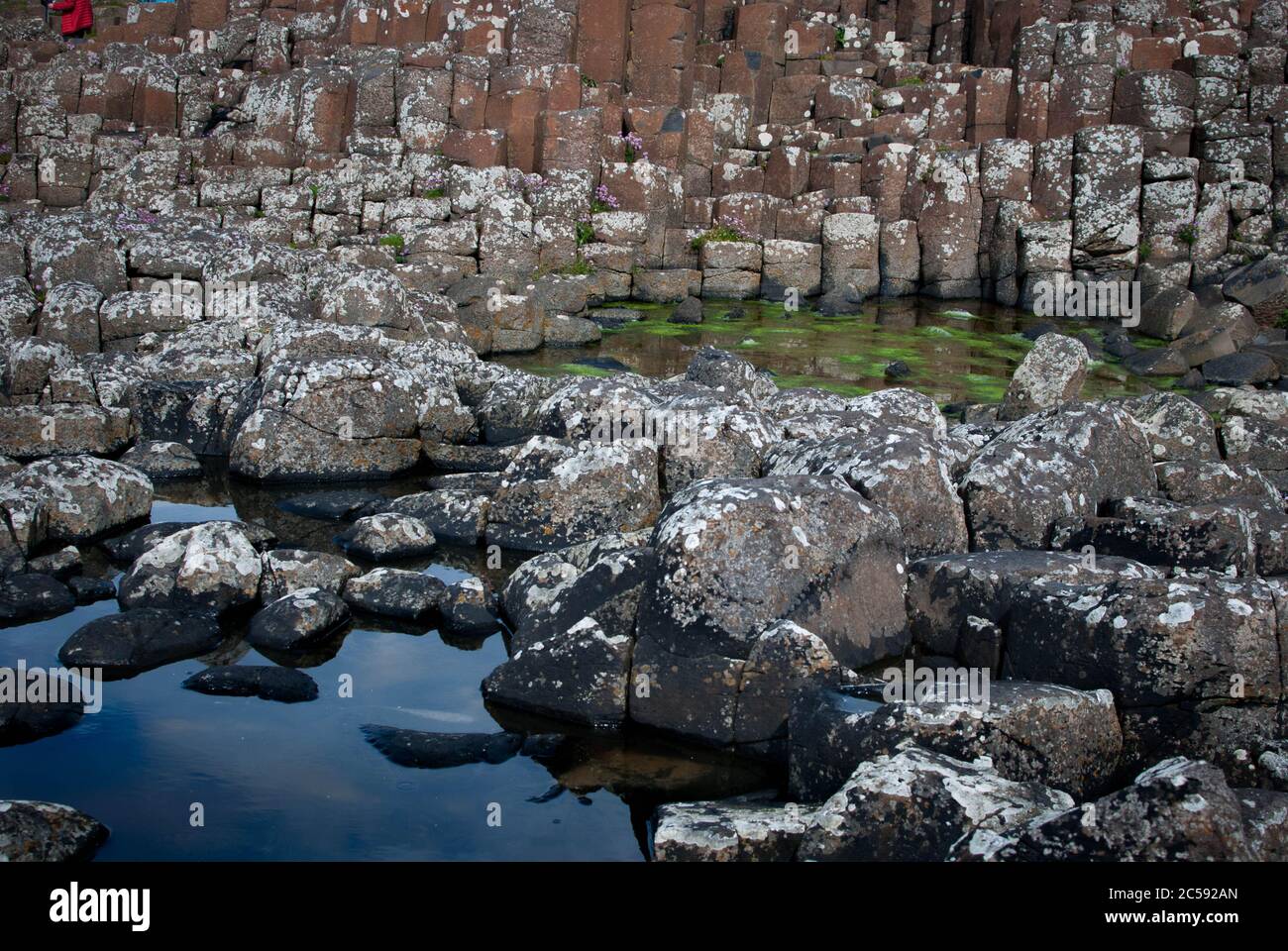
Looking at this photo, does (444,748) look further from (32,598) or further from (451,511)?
(451,511)

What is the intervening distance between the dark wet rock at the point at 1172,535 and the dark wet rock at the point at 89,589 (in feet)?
20.0

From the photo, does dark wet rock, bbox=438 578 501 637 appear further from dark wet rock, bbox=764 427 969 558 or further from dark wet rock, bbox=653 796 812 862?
→ dark wet rock, bbox=653 796 812 862

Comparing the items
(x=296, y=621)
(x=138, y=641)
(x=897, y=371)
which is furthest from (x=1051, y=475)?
(x=897, y=371)

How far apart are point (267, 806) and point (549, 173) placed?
19.0m

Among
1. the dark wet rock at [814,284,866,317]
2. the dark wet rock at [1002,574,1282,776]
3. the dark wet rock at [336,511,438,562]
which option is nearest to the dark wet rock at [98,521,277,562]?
the dark wet rock at [336,511,438,562]

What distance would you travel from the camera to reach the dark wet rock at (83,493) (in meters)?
8.31

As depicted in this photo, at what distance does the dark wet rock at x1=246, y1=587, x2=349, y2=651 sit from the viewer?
669cm

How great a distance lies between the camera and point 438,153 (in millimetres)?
23188

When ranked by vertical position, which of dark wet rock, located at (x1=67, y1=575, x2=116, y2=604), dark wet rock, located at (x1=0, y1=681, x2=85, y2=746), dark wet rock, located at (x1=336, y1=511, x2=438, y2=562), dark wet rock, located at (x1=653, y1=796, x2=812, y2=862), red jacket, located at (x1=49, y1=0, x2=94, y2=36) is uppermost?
red jacket, located at (x1=49, y1=0, x2=94, y2=36)

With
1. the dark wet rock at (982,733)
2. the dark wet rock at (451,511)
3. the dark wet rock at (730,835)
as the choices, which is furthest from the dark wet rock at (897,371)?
the dark wet rock at (730,835)

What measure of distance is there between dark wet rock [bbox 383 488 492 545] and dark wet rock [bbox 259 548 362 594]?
128 cm

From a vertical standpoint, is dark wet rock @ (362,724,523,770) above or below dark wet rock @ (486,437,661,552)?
below

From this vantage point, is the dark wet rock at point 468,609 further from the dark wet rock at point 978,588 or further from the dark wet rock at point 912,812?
the dark wet rock at point 912,812

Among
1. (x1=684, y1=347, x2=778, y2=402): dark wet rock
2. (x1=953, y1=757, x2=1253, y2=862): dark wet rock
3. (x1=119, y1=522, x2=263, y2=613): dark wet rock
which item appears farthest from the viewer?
(x1=684, y1=347, x2=778, y2=402): dark wet rock
